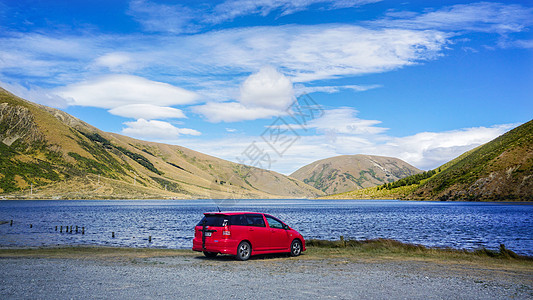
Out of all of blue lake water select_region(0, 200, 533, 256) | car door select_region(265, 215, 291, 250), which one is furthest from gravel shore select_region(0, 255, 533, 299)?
blue lake water select_region(0, 200, 533, 256)

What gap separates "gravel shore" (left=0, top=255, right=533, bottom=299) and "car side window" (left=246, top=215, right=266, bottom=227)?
6.79ft

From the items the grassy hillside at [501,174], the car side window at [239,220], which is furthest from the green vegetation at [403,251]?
the grassy hillside at [501,174]

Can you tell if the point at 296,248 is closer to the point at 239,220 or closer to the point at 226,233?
the point at 239,220

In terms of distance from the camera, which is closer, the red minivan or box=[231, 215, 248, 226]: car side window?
the red minivan

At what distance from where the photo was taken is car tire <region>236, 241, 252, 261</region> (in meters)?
22.0

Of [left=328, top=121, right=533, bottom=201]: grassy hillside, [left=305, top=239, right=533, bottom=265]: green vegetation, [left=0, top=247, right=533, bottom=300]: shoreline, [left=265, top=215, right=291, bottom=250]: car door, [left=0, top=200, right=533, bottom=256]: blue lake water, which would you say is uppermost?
[left=328, top=121, right=533, bottom=201]: grassy hillside

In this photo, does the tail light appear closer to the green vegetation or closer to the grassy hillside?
the green vegetation

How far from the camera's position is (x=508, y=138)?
194 metres

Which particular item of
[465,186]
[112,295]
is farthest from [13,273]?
[465,186]

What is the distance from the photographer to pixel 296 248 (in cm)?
2464

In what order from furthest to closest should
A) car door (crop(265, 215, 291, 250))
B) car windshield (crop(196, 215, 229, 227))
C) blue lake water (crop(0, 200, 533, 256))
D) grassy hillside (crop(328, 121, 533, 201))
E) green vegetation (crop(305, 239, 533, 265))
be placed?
grassy hillside (crop(328, 121, 533, 201))
blue lake water (crop(0, 200, 533, 256))
green vegetation (crop(305, 239, 533, 265))
car door (crop(265, 215, 291, 250))
car windshield (crop(196, 215, 229, 227))

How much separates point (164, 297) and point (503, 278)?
13.4 metres

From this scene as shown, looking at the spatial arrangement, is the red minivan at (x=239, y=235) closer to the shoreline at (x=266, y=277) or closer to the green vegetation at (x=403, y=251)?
the shoreline at (x=266, y=277)

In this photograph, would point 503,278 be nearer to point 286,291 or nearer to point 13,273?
point 286,291
